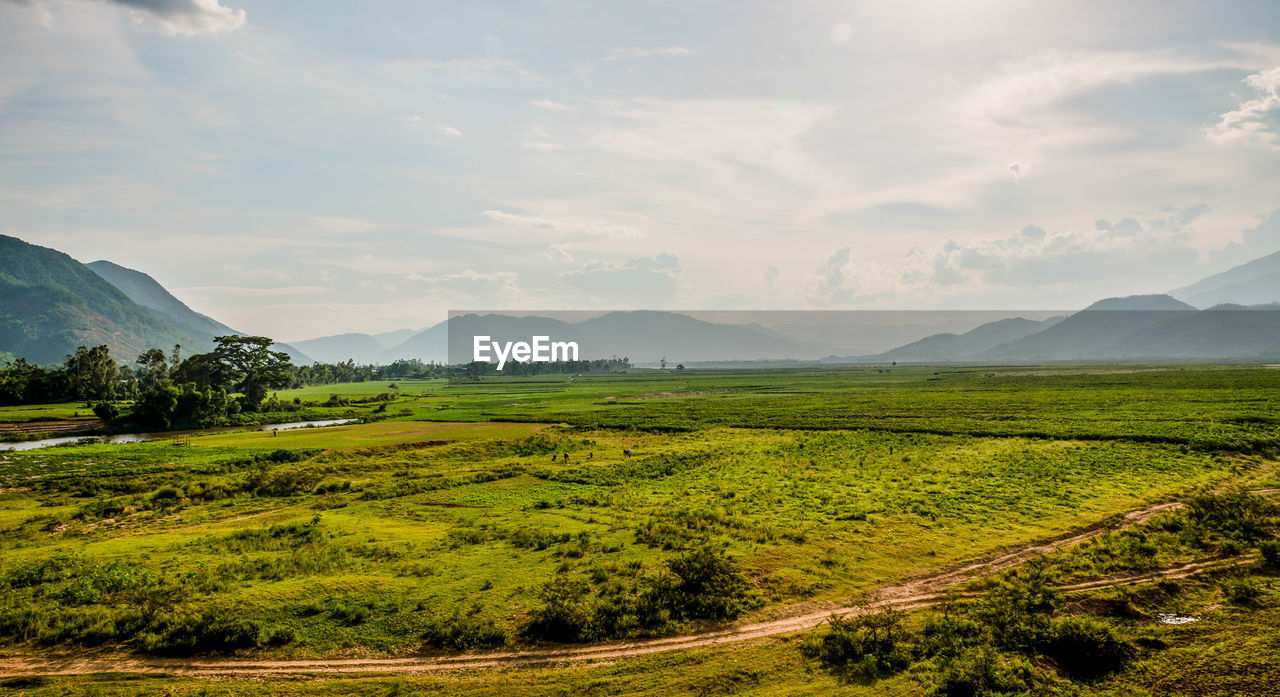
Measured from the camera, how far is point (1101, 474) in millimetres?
35000

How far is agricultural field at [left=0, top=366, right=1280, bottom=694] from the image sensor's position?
1439 cm

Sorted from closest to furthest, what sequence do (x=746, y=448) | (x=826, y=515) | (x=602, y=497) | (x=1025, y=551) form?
1. (x=1025, y=551)
2. (x=826, y=515)
3. (x=602, y=497)
4. (x=746, y=448)

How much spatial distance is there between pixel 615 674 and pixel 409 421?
68.5 m

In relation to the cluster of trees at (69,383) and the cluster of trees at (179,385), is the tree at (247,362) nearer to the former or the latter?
the cluster of trees at (179,385)

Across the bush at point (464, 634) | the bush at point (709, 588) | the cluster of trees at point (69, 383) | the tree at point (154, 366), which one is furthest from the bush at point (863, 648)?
the tree at point (154, 366)

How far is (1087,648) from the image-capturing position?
14258 millimetres

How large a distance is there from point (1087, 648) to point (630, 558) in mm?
14310

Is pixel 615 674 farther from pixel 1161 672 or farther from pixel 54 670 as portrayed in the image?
pixel 54 670

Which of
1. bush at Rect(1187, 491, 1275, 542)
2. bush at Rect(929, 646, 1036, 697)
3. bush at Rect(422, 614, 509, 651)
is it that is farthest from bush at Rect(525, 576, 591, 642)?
bush at Rect(1187, 491, 1275, 542)

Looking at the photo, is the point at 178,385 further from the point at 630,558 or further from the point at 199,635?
the point at 630,558

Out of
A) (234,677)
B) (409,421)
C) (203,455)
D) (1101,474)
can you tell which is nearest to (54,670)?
(234,677)

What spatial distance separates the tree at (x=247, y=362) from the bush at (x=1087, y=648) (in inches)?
4347

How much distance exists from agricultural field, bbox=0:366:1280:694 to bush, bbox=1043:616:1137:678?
15cm

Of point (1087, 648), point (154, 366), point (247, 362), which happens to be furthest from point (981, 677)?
point (154, 366)
